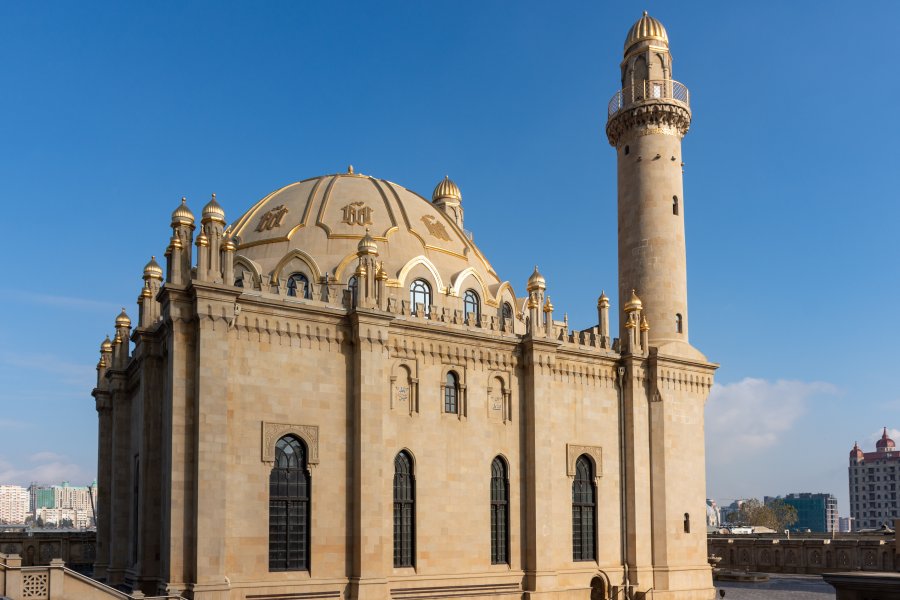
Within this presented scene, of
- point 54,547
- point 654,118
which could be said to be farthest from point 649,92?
point 54,547

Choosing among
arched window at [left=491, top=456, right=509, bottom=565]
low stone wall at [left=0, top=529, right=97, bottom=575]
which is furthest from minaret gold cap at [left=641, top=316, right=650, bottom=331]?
low stone wall at [left=0, top=529, right=97, bottom=575]

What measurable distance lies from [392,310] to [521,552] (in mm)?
10065

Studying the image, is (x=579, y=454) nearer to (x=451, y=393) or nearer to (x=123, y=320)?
(x=451, y=393)

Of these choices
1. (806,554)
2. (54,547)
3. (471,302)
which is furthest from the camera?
(806,554)

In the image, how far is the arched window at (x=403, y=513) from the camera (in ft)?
97.1

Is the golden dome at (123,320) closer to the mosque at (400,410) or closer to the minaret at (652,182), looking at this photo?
the mosque at (400,410)

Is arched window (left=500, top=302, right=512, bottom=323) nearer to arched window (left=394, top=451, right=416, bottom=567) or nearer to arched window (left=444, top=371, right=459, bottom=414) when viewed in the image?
arched window (left=444, top=371, right=459, bottom=414)

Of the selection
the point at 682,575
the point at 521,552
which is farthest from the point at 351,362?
the point at 682,575

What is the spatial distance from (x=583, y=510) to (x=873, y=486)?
14995 cm

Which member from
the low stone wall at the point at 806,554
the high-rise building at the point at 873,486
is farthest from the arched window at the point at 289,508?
the high-rise building at the point at 873,486

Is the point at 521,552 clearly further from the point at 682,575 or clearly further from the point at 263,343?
the point at 263,343

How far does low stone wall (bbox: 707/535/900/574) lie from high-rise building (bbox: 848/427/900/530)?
12360 centimetres

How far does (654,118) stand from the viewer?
38812 millimetres

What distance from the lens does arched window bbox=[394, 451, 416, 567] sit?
29609 mm
